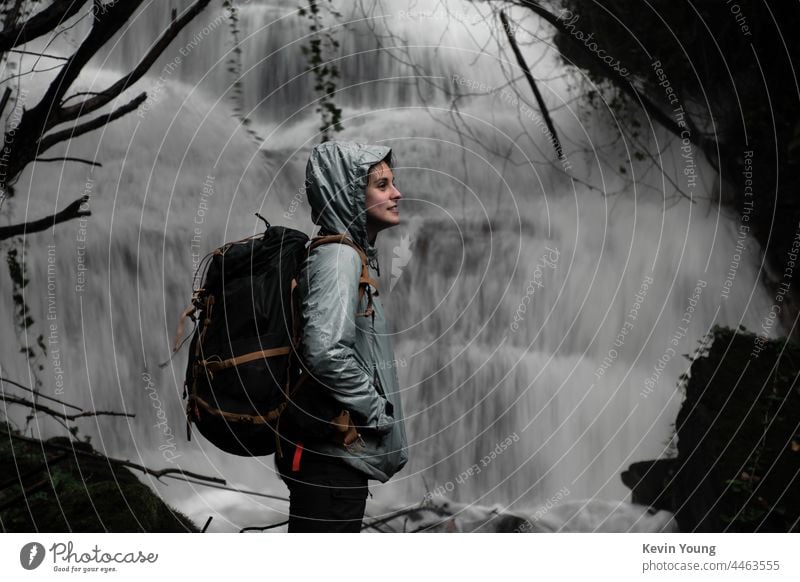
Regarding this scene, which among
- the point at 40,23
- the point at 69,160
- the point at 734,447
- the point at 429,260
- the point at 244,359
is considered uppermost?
the point at 40,23

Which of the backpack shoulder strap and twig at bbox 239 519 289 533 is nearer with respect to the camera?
the backpack shoulder strap

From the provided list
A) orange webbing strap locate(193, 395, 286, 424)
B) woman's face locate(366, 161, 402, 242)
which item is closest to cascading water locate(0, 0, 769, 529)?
woman's face locate(366, 161, 402, 242)

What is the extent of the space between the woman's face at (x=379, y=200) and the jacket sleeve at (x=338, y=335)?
30cm

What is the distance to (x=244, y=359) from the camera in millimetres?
4141

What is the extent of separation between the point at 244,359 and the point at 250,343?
67mm

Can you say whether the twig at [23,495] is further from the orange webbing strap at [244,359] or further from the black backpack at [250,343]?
the orange webbing strap at [244,359]

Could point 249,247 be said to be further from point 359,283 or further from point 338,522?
point 338,522

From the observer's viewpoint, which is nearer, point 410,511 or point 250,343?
point 250,343

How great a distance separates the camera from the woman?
4074 millimetres

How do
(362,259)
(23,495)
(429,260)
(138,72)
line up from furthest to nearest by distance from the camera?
(429,260), (138,72), (23,495), (362,259)
